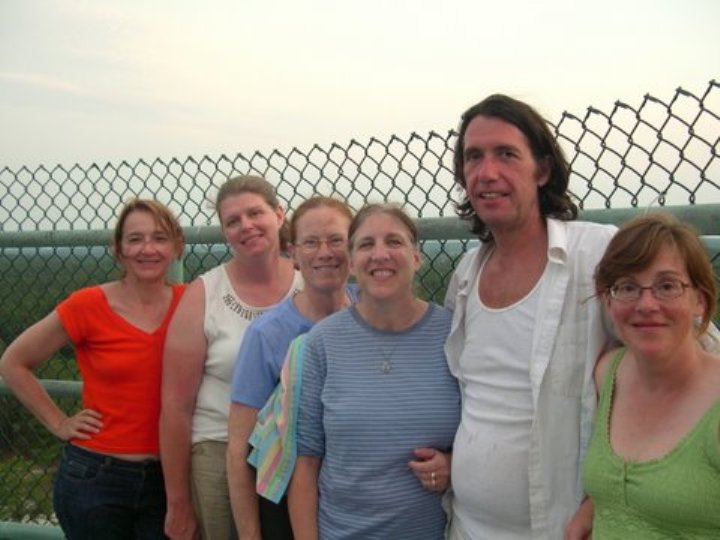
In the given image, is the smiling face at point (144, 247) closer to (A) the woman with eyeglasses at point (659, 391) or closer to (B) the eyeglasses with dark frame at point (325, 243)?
(B) the eyeglasses with dark frame at point (325, 243)

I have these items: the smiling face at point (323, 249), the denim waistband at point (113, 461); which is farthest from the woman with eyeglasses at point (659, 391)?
the denim waistband at point (113, 461)

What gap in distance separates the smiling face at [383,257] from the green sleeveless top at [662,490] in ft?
2.51

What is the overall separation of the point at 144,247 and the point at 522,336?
153cm

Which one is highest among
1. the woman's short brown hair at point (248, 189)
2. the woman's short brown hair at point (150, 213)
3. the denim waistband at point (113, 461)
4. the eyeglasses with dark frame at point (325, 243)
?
the woman's short brown hair at point (248, 189)

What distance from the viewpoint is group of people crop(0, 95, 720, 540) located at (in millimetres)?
1788

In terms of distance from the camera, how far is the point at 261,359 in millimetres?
2453

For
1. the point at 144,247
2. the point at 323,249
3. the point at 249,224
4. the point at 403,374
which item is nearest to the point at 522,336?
the point at 403,374

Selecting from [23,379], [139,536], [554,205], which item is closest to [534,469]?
[554,205]

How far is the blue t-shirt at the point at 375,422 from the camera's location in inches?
88.3

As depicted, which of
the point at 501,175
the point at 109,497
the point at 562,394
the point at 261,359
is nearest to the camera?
the point at 562,394

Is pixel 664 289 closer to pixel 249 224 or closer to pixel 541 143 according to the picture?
pixel 541 143

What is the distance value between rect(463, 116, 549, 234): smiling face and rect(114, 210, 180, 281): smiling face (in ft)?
4.26

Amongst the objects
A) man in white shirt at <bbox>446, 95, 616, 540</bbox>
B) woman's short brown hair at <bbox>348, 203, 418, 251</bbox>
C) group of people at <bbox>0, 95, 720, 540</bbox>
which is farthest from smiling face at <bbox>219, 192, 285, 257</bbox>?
man in white shirt at <bbox>446, 95, 616, 540</bbox>

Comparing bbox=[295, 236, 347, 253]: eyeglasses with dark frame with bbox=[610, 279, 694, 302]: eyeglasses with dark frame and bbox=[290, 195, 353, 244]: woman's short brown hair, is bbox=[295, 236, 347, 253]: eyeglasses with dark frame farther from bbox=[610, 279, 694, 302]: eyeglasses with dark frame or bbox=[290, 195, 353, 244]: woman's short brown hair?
bbox=[610, 279, 694, 302]: eyeglasses with dark frame
